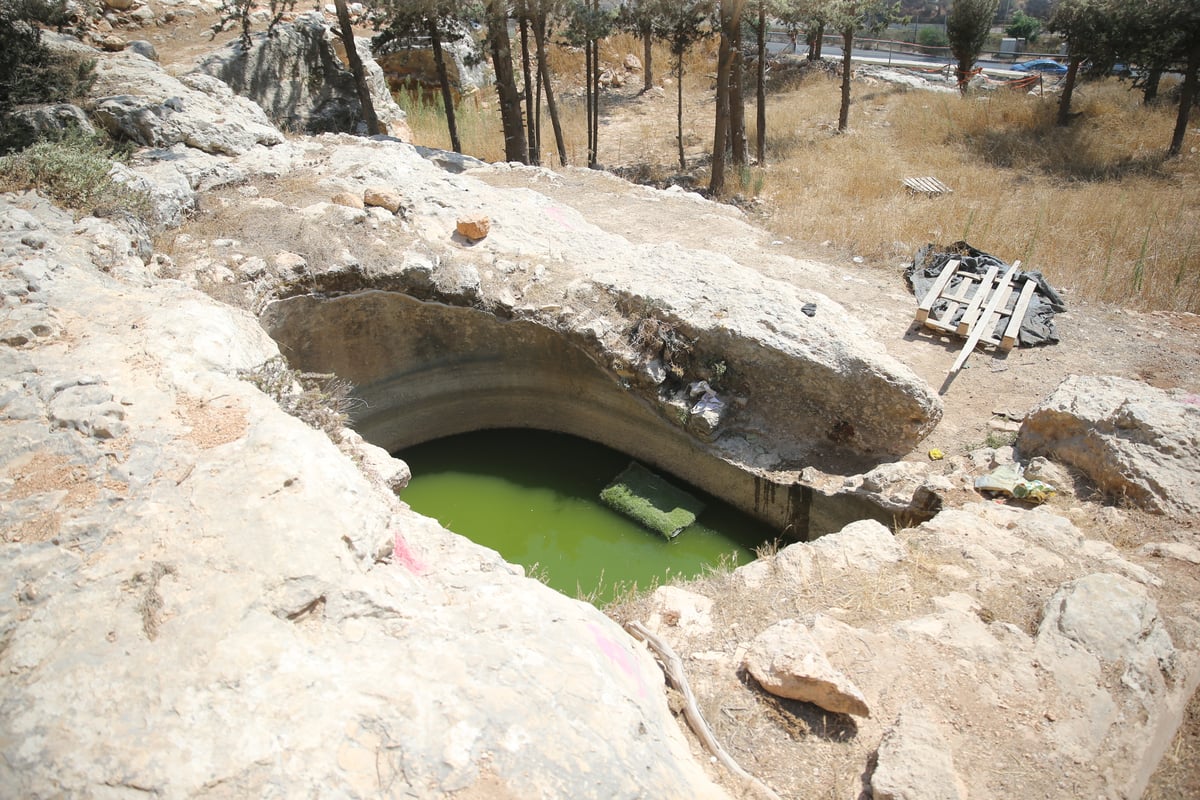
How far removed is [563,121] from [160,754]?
19.8 meters

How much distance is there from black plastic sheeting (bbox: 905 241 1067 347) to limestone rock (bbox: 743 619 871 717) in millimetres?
6187

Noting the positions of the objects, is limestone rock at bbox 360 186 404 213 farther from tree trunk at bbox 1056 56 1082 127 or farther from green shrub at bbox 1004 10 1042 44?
green shrub at bbox 1004 10 1042 44

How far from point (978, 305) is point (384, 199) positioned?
7.90 metres

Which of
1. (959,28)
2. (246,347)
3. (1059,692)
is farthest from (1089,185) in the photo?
(246,347)

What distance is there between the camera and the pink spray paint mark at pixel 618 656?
395 cm

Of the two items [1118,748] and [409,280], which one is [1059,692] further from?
[409,280]

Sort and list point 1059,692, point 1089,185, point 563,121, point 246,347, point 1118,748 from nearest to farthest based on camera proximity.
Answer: point 1118,748
point 1059,692
point 246,347
point 1089,185
point 563,121

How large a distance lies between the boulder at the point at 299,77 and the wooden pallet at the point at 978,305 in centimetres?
1255

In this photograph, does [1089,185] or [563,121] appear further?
[563,121]

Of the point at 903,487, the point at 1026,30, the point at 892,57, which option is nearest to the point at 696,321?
the point at 903,487

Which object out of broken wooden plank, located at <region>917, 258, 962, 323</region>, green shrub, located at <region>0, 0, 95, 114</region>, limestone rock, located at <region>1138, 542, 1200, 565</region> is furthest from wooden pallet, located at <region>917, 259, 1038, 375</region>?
green shrub, located at <region>0, 0, 95, 114</region>

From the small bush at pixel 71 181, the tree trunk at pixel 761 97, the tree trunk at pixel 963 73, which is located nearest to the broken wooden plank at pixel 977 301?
the tree trunk at pixel 761 97

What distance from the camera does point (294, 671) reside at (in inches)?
125

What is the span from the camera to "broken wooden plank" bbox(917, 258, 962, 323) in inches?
360
